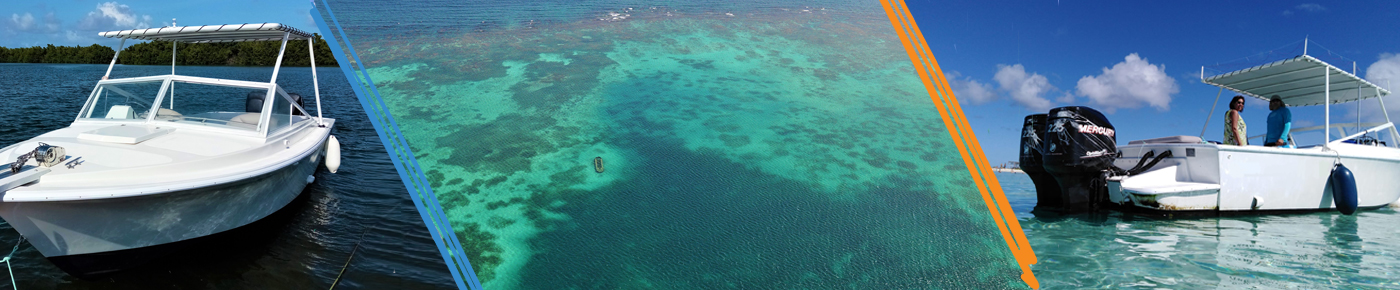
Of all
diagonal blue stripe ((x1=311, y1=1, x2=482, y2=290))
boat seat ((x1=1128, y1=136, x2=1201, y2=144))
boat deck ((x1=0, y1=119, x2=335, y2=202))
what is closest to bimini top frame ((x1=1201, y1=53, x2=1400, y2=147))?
boat seat ((x1=1128, y1=136, x2=1201, y2=144))

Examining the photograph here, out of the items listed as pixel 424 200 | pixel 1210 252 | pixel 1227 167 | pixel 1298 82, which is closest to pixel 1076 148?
pixel 1210 252

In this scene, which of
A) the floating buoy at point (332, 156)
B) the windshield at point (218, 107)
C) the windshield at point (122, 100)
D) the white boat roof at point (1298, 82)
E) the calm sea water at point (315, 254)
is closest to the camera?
the calm sea water at point (315, 254)

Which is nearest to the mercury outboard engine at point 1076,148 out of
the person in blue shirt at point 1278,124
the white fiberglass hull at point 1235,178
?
the white fiberglass hull at point 1235,178

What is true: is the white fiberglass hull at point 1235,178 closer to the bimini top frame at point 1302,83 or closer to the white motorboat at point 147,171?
the bimini top frame at point 1302,83

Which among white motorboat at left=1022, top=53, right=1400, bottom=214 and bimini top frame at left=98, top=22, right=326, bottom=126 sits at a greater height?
bimini top frame at left=98, top=22, right=326, bottom=126

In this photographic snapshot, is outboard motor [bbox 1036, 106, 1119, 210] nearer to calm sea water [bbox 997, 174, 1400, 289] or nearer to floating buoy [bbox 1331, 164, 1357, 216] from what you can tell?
calm sea water [bbox 997, 174, 1400, 289]

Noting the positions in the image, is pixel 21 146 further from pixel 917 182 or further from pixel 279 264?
pixel 917 182
